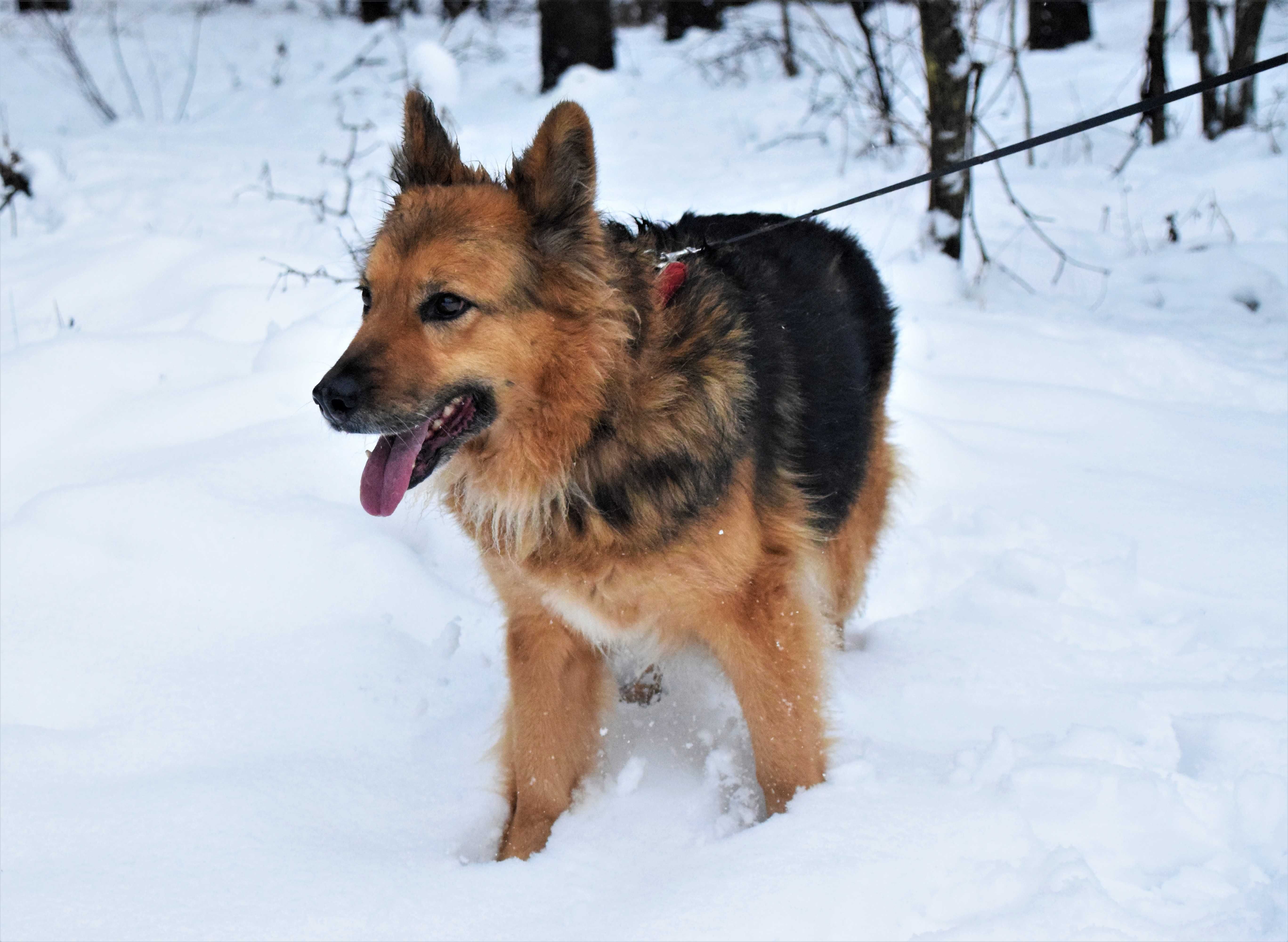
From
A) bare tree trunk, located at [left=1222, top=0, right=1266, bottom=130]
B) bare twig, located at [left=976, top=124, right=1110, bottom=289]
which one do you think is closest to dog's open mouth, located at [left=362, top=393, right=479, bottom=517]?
bare twig, located at [left=976, top=124, right=1110, bottom=289]

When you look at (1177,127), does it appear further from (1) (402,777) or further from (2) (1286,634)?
(1) (402,777)

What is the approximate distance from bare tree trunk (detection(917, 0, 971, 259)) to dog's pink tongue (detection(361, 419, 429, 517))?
4118 mm

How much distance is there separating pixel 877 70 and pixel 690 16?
7.56 meters

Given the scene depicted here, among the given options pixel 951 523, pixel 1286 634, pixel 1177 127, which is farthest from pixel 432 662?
pixel 1177 127

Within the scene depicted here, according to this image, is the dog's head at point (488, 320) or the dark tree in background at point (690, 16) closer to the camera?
the dog's head at point (488, 320)

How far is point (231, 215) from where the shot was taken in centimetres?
693

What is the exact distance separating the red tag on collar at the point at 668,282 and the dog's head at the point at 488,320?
178 mm

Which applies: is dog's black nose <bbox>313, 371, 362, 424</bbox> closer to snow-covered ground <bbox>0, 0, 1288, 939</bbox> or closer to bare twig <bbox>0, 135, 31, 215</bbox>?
snow-covered ground <bbox>0, 0, 1288, 939</bbox>

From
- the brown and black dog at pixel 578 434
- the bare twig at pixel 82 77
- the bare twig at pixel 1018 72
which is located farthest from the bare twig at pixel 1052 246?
the bare twig at pixel 82 77

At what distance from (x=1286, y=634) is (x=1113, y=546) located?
25.5 inches

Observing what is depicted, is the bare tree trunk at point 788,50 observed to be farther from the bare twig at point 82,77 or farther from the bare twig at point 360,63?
the bare twig at point 82,77

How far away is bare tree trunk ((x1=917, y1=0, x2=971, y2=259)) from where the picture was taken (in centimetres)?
561

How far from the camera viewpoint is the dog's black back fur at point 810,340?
9.03 ft

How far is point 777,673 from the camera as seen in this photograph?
8.48 feet
